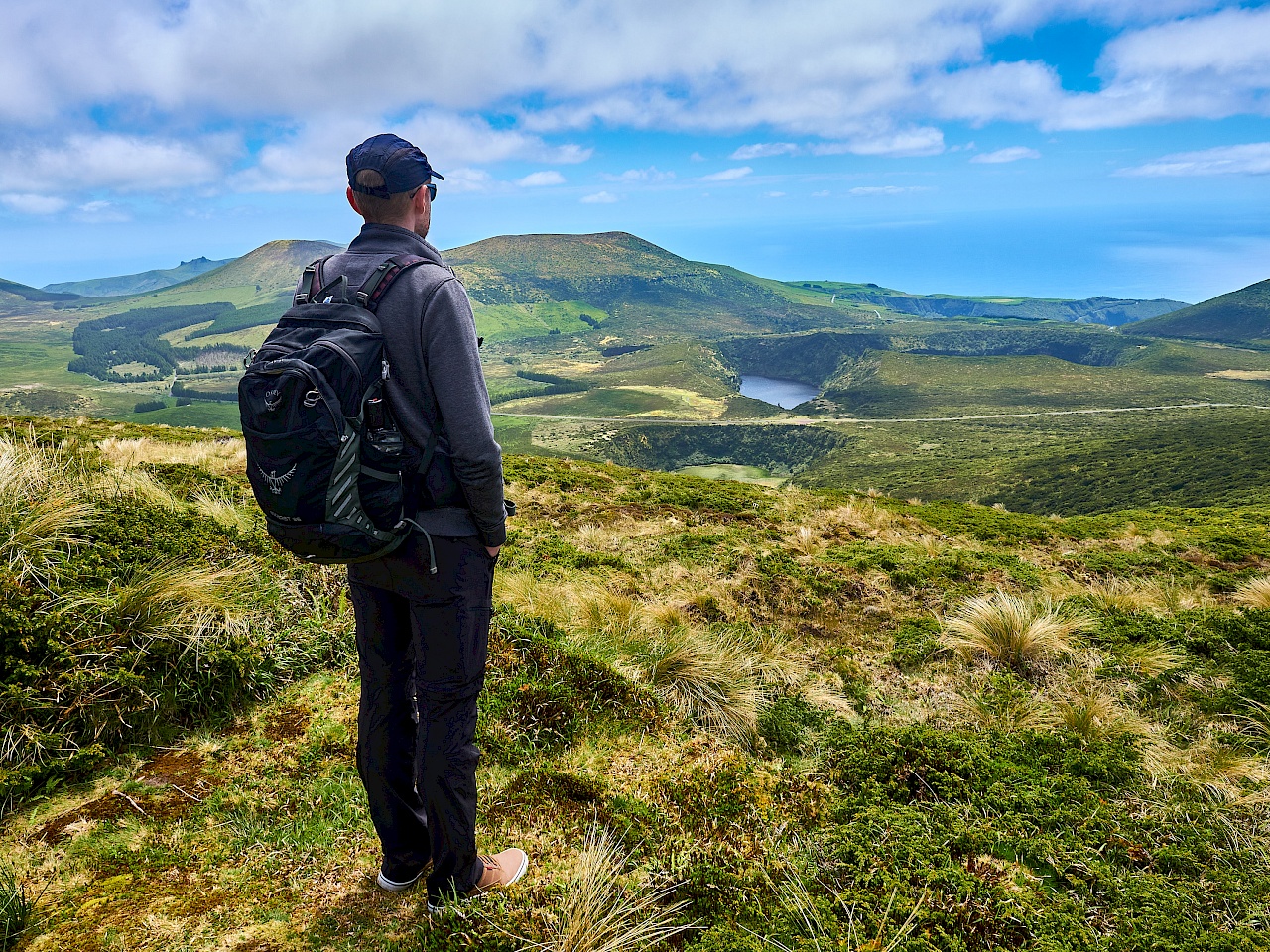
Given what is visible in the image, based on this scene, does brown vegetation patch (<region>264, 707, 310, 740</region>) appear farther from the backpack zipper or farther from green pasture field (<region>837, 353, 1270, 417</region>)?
green pasture field (<region>837, 353, 1270, 417</region>)

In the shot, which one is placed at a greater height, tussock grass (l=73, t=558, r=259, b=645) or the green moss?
tussock grass (l=73, t=558, r=259, b=645)

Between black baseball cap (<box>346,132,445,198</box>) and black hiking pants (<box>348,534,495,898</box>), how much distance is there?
131 cm

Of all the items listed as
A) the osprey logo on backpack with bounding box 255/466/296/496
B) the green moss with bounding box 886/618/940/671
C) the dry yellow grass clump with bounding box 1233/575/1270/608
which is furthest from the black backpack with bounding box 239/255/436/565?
the dry yellow grass clump with bounding box 1233/575/1270/608

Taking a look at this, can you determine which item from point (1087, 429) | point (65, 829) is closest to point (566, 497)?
point (65, 829)

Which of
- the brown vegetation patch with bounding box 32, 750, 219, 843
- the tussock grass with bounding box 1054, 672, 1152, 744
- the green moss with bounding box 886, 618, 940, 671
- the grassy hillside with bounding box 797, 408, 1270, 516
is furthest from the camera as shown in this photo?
the grassy hillside with bounding box 797, 408, 1270, 516

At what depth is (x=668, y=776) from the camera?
365 cm

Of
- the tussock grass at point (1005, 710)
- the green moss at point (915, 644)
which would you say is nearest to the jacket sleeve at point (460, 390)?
the tussock grass at point (1005, 710)

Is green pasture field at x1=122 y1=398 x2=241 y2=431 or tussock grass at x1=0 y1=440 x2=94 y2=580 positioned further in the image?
green pasture field at x1=122 y1=398 x2=241 y2=431

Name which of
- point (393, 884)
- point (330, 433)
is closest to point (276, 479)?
point (330, 433)

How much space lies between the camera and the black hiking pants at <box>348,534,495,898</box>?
2379 mm

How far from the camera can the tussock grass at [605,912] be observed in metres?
2.46

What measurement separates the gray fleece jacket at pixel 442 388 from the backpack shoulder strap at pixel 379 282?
21 millimetres

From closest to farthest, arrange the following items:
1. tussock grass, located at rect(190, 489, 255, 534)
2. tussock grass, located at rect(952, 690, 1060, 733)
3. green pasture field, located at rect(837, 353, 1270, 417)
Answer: tussock grass, located at rect(952, 690, 1060, 733), tussock grass, located at rect(190, 489, 255, 534), green pasture field, located at rect(837, 353, 1270, 417)

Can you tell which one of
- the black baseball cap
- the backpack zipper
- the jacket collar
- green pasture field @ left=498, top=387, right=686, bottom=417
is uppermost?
the black baseball cap
